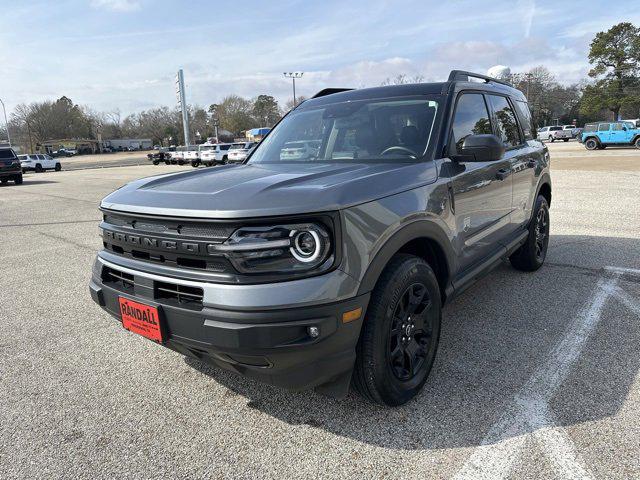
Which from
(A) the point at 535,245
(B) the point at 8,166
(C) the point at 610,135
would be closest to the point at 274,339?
(A) the point at 535,245

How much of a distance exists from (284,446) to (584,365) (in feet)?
6.76

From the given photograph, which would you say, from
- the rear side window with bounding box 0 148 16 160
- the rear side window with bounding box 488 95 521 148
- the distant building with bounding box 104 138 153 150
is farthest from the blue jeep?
the distant building with bounding box 104 138 153 150

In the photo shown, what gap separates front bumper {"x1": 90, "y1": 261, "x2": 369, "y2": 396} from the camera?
2029mm

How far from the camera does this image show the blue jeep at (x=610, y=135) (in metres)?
28.9

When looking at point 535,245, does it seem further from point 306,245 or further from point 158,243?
point 158,243

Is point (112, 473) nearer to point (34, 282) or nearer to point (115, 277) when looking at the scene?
point (115, 277)

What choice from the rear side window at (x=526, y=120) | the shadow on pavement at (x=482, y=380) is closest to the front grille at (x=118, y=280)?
the shadow on pavement at (x=482, y=380)

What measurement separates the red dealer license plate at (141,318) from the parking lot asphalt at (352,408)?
1.86ft

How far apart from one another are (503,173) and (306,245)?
2454 millimetres

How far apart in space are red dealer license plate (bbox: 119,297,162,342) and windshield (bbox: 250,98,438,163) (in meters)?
1.57

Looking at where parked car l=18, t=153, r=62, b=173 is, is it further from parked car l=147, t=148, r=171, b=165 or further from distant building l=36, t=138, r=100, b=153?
distant building l=36, t=138, r=100, b=153

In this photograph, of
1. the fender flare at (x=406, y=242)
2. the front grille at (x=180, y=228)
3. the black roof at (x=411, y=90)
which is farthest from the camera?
the black roof at (x=411, y=90)

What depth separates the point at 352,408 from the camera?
2678 millimetres

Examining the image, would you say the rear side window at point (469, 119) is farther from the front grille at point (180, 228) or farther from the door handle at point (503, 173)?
the front grille at point (180, 228)
